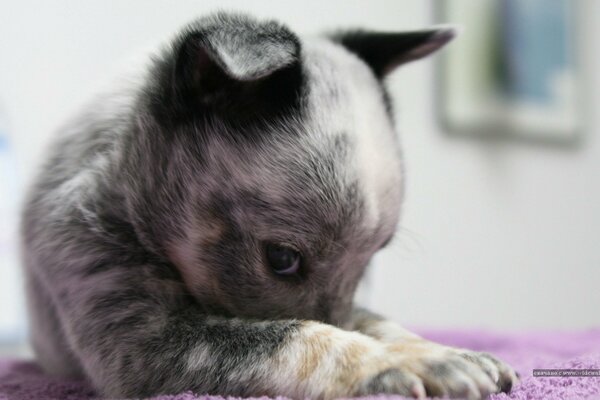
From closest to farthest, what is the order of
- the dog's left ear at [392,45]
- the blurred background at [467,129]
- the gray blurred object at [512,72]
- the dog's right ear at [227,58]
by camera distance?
the dog's right ear at [227,58]
the dog's left ear at [392,45]
the blurred background at [467,129]
the gray blurred object at [512,72]

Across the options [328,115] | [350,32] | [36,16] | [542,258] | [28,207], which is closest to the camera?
A: [328,115]

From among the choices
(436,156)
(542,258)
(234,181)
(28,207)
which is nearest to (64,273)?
(28,207)

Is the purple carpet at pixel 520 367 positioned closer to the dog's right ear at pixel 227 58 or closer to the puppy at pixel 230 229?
the puppy at pixel 230 229

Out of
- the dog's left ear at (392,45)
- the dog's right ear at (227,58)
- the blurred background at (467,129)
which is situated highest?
the dog's right ear at (227,58)

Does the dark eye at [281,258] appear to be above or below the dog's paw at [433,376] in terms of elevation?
above

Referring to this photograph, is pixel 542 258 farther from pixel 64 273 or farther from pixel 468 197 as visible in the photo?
pixel 64 273

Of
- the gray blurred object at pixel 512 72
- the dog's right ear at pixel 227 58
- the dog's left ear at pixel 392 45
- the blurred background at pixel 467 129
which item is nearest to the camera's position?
the dog's right ear at pixel 227 58

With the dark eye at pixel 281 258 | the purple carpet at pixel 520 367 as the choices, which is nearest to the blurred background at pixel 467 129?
the purple carpet at pixel 520 367
